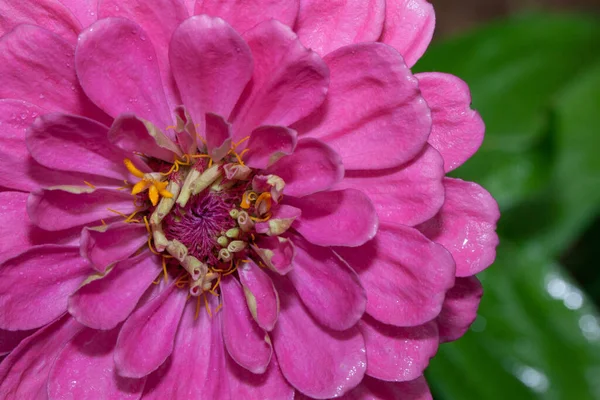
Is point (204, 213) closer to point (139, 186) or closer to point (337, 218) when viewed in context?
point (139, 186)

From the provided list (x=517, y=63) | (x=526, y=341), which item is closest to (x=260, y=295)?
(x=526, y=341)

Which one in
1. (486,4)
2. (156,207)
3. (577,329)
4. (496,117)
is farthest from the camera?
(486,4)

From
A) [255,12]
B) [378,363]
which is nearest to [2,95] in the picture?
[255,12]

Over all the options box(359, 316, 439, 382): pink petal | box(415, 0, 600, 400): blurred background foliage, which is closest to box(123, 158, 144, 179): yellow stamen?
box(359, 316, 439, 382): pink petal

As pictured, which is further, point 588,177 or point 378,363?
point 588,177

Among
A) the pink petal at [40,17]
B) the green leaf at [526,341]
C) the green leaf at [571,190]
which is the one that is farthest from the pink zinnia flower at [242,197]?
the green leaf at [571,190]

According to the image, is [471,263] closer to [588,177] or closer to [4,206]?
[4,206]

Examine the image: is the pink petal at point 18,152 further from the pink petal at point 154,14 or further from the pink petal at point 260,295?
the pink petal at point 260,295
